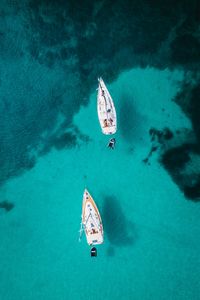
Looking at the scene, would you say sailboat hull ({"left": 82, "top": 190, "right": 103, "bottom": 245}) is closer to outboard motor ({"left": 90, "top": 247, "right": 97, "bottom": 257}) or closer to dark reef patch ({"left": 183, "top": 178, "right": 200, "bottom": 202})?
outboard motor ({"left": 90, "top": 247, "right": 97, "bottom": 257})

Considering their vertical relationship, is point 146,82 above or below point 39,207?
above

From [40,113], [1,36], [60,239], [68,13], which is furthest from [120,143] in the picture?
[1,36]

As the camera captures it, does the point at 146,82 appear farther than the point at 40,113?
No

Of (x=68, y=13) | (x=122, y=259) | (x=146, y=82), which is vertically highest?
(x=68, y=13)

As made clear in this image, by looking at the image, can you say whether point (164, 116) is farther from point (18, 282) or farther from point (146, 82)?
point (18, 282)

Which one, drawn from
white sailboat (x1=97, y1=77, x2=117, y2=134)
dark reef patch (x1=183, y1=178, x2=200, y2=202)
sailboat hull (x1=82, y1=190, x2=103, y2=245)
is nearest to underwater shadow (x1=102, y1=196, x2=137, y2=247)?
sailboat hull (x1=82, y1=190, x2=103, y2=245)

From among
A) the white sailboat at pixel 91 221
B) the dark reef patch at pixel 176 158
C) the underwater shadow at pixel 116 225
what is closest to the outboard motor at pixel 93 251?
the white sailboat at pixel 91 221
